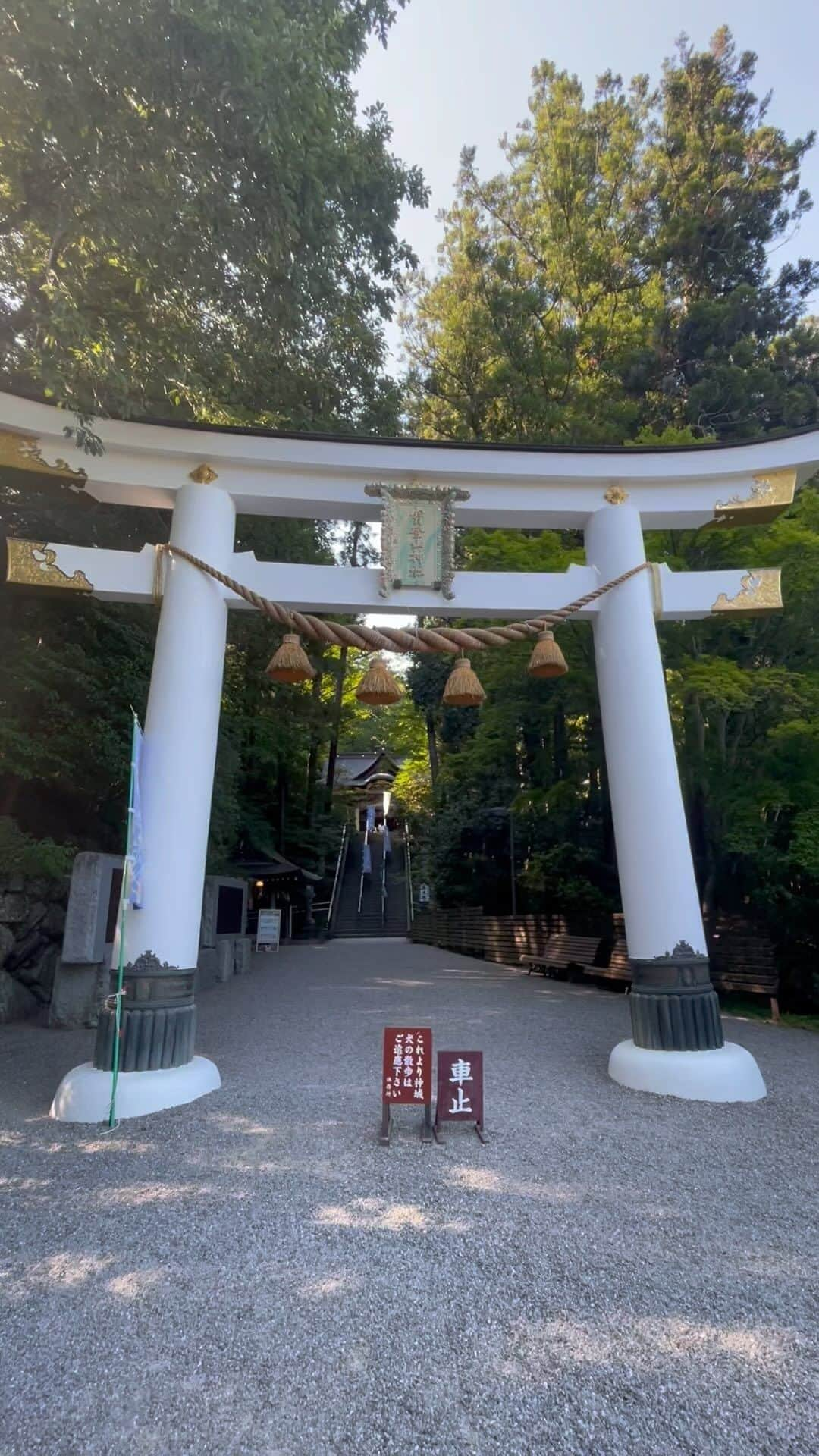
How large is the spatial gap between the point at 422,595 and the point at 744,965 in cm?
611

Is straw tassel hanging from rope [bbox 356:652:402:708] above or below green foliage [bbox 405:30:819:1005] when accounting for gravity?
below

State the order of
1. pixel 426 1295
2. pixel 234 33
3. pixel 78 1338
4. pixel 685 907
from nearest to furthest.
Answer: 1. pixel 78 1338
2. pixel 426 1295
3. pixel 234 33
4. pixel 685 907

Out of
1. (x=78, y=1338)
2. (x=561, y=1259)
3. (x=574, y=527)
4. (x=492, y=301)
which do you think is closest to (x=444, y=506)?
(x=574, y=527)

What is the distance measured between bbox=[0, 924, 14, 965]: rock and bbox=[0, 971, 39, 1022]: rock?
5.9 inches

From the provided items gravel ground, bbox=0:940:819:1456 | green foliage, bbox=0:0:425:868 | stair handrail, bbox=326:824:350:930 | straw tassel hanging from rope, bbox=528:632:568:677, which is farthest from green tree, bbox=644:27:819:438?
stair handrail, bbox=326:824:350:930

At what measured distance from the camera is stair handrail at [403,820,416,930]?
71.8 feet

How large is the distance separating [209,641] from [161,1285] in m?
3.67

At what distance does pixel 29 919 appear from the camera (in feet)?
24.5

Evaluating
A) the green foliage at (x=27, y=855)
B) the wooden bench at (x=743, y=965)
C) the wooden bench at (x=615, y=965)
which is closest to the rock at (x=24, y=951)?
the green foliage at (x=27, y=855)

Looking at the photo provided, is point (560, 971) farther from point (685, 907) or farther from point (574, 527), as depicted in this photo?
point (574, 527)

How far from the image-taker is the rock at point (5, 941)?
709 cm

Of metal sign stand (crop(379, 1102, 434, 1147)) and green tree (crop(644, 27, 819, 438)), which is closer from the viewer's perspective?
metal sign stand (crop(379, 1102, 434, 1147))

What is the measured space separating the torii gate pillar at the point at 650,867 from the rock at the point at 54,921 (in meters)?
5.90

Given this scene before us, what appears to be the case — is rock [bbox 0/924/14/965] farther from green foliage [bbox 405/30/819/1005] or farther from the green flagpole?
green foliage [bbox 405/30/819/1005]
